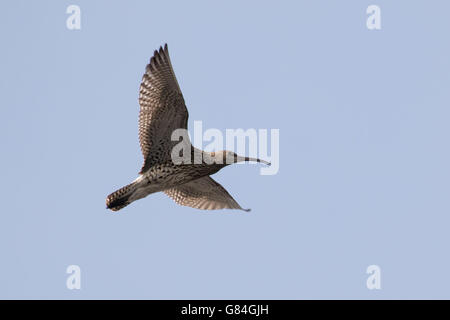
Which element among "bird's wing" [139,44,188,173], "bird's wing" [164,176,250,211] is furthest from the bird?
"bird's wing" [164,176,250,211]

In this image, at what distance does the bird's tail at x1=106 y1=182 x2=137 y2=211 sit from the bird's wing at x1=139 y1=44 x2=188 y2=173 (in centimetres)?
45

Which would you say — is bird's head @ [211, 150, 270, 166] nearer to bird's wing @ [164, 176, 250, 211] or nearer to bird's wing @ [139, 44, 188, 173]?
bird's wing @ [139, 44, 188, 173]

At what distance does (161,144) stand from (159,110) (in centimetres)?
66

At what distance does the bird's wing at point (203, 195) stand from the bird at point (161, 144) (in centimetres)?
146

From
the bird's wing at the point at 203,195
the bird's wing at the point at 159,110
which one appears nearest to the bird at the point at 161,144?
the bird's wing at the point at 159,110

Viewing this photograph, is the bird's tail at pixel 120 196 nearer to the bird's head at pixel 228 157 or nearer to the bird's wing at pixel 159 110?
the bird's wing at pixel 159 110

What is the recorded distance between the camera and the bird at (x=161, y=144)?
18.5 metres

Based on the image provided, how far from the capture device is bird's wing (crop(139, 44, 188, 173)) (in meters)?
18.4

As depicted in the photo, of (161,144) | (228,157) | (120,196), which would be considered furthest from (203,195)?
(120,196)

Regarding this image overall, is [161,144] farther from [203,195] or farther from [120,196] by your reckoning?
[203,195]

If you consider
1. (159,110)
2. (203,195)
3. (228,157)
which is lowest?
(203,195)

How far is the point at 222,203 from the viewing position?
20781mm

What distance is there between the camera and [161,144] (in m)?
18.8
